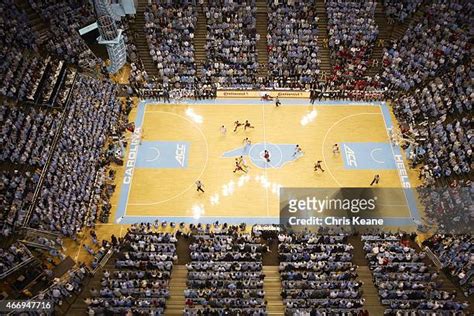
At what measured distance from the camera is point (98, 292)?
2609cm

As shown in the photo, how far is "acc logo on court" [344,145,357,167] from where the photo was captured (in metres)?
34.9

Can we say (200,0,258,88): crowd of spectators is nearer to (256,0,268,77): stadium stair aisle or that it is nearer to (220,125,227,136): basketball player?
(256,0,268,77): stadium stair aisle

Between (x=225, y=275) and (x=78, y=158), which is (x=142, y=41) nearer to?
(x=78, y=158)

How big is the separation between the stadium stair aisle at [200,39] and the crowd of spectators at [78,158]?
8373 millimetres

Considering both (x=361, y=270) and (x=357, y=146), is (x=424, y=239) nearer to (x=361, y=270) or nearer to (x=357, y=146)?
(x=361, y=270)

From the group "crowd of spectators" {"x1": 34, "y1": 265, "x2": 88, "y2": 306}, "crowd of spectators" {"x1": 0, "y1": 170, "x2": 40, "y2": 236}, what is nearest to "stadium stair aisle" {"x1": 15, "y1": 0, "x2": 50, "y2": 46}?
"crowd of spectators" {"x1": 0, "y1": 170, "x2": 40, "y2": 236}

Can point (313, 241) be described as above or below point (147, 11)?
below

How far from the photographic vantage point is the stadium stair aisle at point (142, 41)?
134ft

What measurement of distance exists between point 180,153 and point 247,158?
5.51 meters

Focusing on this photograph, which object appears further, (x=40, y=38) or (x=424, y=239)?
(x=40, y=38)

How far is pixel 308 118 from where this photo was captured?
1503 inches

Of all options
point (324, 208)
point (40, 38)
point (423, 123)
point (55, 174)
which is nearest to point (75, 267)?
point (55, 174)

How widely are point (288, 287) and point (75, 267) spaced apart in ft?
45.2

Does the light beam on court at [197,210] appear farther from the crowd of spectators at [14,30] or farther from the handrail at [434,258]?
the crowd of spectators at [14,30]
